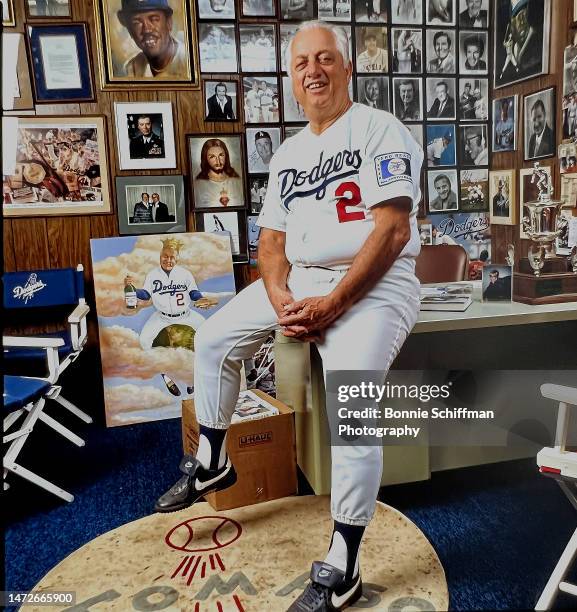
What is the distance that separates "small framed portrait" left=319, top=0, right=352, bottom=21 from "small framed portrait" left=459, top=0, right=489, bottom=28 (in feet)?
0.92

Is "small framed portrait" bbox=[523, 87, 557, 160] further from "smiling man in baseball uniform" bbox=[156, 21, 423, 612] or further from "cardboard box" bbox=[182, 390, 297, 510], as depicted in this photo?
"cardboard box" bbox=[182, 390, 297, 510]

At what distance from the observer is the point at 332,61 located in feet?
4.71

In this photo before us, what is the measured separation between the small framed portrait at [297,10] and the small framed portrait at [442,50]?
332 millimetres

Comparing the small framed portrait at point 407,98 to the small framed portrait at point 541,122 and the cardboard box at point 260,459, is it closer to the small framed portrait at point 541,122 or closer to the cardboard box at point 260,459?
the small framed portrait at point 541,122

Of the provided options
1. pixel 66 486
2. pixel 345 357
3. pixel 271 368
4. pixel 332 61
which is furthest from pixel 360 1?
pixel 66 486

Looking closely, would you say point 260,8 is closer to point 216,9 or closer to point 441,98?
point 216,9

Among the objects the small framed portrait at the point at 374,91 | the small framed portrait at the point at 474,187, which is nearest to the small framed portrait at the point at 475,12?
the small framed portrait at the point at 374,91

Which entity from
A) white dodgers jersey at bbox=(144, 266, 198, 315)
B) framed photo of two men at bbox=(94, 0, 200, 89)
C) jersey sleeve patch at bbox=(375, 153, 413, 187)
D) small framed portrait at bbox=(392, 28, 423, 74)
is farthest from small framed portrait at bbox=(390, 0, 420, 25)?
white dodgers jersey at bbox=(144, 266, 198, 315)

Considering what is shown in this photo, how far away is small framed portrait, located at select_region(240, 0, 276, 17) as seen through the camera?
1.75m

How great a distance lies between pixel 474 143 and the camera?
158 centimetres

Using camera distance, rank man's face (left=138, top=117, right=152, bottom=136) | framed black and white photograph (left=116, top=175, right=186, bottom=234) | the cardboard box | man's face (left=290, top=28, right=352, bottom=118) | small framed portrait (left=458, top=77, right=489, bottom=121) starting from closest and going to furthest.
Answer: man's face (left=290, top=28, right=352, bottom=118) < small framed portrait (left=458, top=77, right=489, bottom=121) < the cardboard box < man's face (left=138, top=117, right=152, bottom=136) < framed black and white photograph (left=116, top=175, right=186, bottom=234)

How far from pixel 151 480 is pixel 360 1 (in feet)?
5.16

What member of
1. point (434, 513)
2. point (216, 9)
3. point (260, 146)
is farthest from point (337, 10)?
point (434, 513)

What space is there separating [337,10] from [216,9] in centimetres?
58
